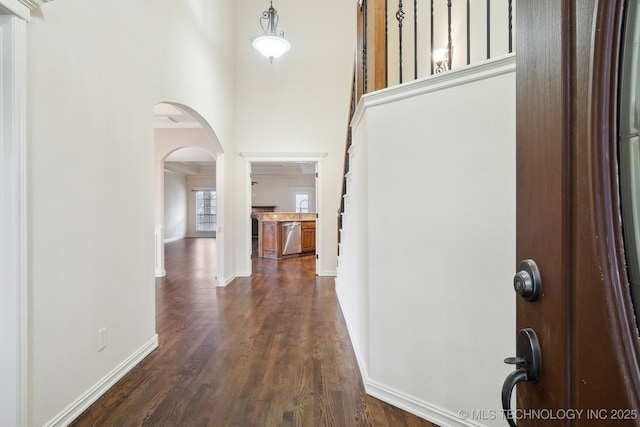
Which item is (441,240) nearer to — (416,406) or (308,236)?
(416,406)

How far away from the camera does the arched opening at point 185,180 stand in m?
4.95

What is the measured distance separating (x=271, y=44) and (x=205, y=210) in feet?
36.4

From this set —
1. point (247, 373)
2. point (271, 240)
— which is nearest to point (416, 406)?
point (247, 373)

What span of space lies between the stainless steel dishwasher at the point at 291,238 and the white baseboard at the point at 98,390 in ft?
16.6

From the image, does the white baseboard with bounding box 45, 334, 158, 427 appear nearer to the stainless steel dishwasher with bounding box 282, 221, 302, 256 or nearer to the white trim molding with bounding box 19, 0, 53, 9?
the white trim molding with bounding box 19, 0, 53, 9

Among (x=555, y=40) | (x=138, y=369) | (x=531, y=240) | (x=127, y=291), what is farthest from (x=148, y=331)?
(x=555, y=40)

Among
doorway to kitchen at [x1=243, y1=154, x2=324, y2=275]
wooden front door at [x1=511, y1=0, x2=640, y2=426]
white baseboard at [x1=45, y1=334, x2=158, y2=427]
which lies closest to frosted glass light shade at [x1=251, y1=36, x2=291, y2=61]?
doorway to kitchen at [x1=243, y1=154, x2=324, y2=275]

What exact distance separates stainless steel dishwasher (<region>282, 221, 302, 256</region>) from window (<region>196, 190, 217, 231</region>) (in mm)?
7258

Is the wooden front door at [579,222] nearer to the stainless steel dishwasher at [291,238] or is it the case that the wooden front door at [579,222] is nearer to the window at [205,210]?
the stainless steel dishwasher at [291,238]

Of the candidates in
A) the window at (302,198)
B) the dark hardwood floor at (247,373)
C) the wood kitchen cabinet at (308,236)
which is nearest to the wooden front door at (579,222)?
the dark hardwood floor at (247,373)

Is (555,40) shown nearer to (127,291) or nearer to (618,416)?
(618,416)

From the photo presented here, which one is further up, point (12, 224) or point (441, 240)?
point (12, 224)

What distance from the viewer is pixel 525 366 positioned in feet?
1.89

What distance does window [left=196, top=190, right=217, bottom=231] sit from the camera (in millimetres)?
13969
